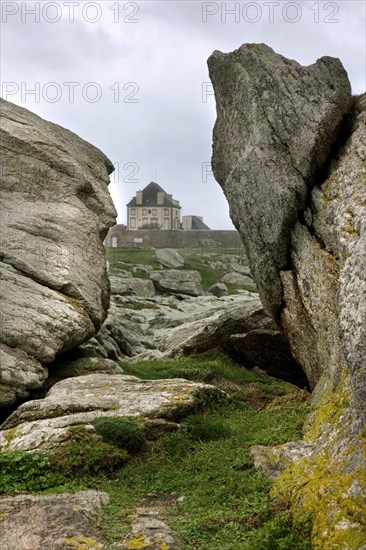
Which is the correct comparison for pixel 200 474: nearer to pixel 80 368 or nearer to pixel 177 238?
pixel 80 368

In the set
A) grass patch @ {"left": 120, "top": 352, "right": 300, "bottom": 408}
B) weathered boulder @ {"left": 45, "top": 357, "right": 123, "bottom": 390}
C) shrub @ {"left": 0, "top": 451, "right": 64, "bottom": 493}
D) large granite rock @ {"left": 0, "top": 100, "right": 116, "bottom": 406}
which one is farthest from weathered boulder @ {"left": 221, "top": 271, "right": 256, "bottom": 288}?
shrub @ {"left": 0, "top": 451, "right": 64, "bottom": 493}

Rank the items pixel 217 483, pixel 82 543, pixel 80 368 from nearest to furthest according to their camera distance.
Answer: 1. pixel 82 543
2. pixel 217 483
3. pixel 80 368

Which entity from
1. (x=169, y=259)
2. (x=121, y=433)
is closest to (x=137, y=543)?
(x=121, y=433)

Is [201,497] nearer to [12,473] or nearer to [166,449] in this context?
[166,449]

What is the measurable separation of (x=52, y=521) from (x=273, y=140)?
510 inches

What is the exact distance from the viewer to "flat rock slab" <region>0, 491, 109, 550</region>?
31.2 feet

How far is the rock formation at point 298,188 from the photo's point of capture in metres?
14.9

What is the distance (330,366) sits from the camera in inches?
615

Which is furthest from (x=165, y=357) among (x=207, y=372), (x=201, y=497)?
Result: (x=201, y=497)

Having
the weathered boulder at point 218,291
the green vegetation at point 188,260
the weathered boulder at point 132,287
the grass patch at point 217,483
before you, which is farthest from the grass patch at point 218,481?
the green vegetation at point 188,260

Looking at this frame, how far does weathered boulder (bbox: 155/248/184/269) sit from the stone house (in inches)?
3005

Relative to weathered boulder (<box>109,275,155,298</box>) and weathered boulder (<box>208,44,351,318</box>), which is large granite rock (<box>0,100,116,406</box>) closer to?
weathered boulder (<box>208,44,351,318</box>)

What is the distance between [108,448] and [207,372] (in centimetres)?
992

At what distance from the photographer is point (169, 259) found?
282ft
